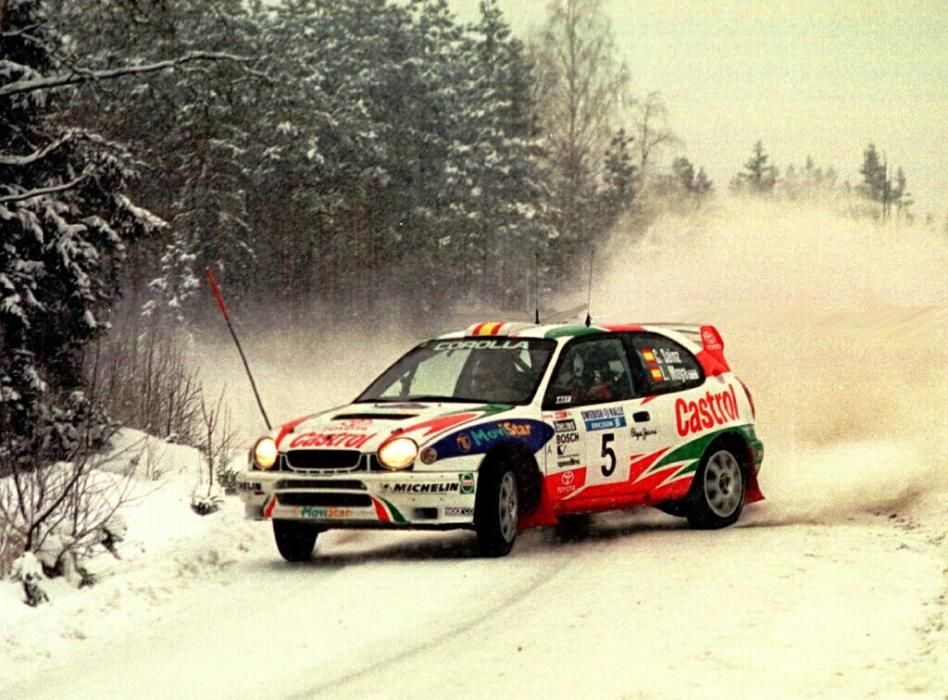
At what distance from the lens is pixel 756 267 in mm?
50875

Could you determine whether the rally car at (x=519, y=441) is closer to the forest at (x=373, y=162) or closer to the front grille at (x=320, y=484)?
the front grille at (x=320, y=484)

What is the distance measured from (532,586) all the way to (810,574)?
1.70 meters

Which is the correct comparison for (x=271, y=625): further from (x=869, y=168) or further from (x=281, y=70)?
(x=869, y=168)

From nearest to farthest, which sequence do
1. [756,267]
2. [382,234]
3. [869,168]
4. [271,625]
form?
[271,625] → [756,267] → [382,234] → [869,168]

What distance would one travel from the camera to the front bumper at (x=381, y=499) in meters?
10.8

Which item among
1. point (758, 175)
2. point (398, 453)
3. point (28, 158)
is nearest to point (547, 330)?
point (398, 453)

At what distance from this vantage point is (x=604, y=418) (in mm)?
12070

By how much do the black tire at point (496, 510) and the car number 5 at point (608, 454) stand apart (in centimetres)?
91

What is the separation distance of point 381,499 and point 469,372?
1.84 m

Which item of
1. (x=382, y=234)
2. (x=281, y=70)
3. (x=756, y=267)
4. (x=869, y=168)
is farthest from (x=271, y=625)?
(x=869, y=168)

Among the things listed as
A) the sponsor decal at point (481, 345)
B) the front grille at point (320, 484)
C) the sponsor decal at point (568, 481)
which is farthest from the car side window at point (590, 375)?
the front grille at point (320, 484)

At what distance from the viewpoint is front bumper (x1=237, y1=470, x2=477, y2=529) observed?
10766 millimetres

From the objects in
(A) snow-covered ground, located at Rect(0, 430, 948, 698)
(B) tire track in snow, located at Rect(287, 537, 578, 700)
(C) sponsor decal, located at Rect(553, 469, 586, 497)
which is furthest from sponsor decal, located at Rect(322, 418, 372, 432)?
(C) sponsor decal, located at Rect(553, 469, 586, 497)

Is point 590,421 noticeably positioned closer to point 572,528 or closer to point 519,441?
point 519,441
